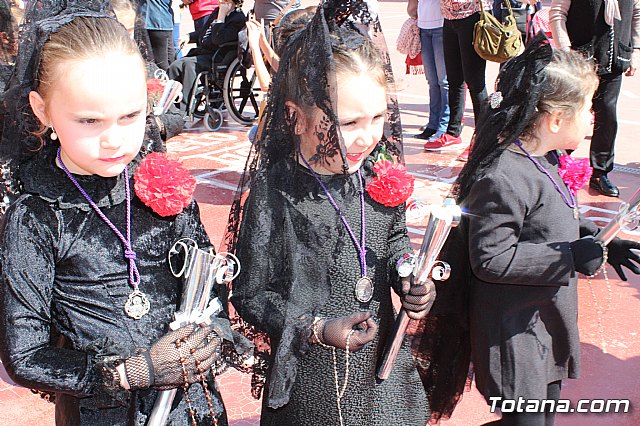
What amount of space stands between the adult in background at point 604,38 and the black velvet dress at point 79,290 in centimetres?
400

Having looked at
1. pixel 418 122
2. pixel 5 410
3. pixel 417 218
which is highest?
pixel 417 218

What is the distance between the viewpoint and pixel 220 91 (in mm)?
7727

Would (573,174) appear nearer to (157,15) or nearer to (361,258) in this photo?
(361,258)

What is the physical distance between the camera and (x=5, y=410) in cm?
300

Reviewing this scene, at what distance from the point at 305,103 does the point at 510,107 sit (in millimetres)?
Answer: 814

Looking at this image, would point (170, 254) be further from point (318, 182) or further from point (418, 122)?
point (418, 122)

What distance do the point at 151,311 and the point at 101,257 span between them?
18 cm

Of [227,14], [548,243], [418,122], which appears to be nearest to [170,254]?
[548,243]

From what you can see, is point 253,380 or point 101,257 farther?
point 253,380

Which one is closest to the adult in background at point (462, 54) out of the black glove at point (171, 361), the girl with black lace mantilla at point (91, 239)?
the girl with black lace mantilla at point (91, 239)

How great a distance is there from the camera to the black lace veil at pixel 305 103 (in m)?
1.67

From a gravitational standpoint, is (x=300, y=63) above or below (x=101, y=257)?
above

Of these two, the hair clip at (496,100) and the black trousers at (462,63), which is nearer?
the hair clip at (496,100)

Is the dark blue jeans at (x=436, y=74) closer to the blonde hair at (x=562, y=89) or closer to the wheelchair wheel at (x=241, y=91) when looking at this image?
the wheelchair wheel at (x=241, y=91)
